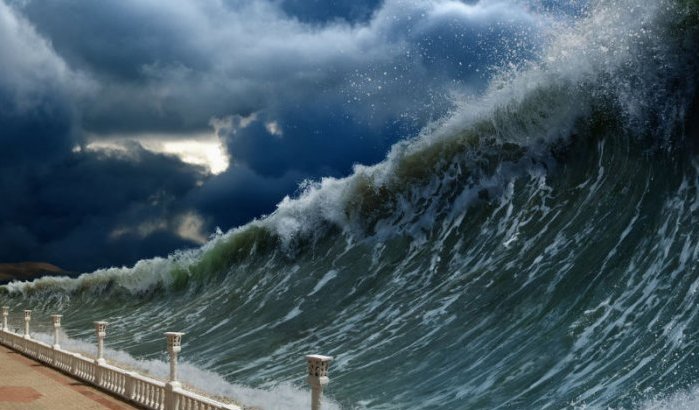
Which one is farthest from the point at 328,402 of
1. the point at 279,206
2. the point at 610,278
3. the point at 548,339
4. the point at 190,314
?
the point at 279,206

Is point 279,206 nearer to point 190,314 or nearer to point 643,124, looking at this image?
point 190,314

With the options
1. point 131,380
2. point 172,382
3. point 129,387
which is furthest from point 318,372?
point 129,387

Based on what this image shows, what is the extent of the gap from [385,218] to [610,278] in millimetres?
11685

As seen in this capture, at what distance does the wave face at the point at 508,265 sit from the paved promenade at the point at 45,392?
3110 millimetres

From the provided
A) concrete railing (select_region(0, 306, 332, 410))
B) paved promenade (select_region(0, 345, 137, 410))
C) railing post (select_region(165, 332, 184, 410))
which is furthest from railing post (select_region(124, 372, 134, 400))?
railing post (select_region(165, 332, 184, 410))

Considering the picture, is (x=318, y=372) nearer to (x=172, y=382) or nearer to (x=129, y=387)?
A: (x=172, y=382)

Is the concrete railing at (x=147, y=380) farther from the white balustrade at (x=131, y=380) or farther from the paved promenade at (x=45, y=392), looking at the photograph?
the paved promenade at (x=45, y=392)

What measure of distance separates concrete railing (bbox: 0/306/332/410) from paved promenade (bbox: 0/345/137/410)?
22 cm

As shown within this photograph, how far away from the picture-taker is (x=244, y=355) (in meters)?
18.8

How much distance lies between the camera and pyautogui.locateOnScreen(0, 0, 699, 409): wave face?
1161cm

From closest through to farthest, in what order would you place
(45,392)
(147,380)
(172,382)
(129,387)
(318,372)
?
(318,372)
(172,382)
(147,380)
(129,387)
(45,392)

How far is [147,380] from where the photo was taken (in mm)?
12914

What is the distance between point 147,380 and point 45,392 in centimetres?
351

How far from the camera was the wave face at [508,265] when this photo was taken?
11.6 metres
